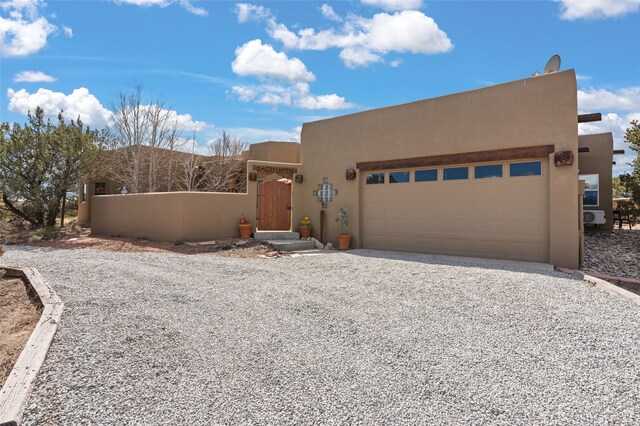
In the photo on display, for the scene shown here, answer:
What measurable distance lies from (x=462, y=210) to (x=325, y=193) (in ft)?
14.5

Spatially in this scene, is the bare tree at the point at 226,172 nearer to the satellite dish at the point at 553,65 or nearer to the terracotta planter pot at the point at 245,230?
the terracotta planter pot at the point at 245,230

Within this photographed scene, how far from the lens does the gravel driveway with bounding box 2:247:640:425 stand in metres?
2.59

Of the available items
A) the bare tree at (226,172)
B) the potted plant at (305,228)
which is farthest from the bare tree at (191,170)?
the potted plant at (305,228)

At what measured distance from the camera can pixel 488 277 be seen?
262 inches

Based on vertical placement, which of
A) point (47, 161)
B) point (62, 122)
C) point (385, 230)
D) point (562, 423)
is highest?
point (62, 122)

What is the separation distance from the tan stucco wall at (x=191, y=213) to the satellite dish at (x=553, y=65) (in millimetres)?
7522

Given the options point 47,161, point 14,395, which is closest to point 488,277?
point 14,395

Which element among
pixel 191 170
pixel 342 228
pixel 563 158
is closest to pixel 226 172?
pixel 191 170

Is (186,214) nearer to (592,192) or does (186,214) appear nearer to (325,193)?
(325,193)

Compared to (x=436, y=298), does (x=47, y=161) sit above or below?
above

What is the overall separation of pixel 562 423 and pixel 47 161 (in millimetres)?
16772

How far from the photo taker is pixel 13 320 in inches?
169

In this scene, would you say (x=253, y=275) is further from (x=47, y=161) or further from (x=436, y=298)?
(x=47, y=161)

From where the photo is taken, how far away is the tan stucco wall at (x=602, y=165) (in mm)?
13297
